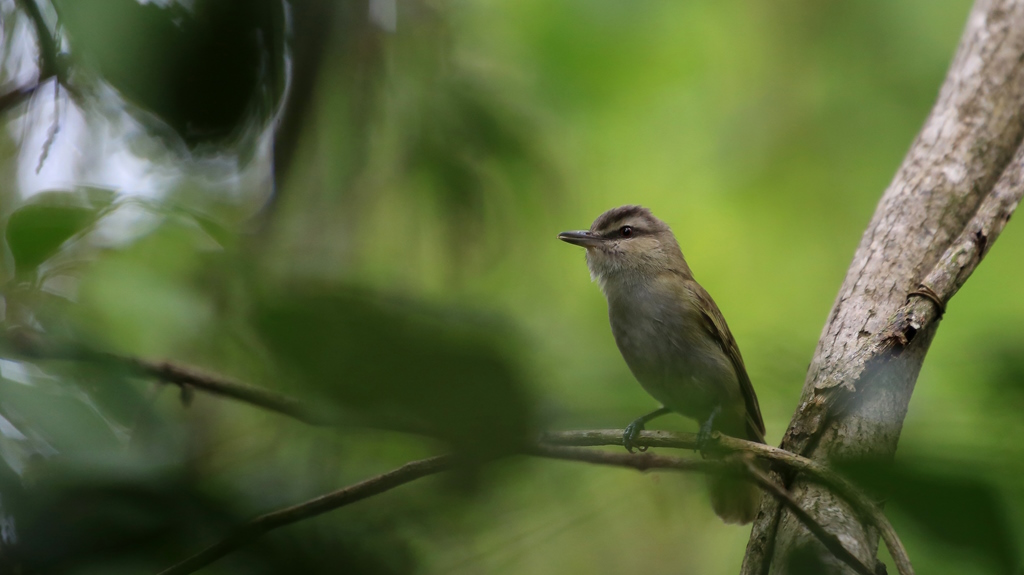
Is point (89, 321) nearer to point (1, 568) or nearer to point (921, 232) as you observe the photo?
point (1, 568)

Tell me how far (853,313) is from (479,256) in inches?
52.0

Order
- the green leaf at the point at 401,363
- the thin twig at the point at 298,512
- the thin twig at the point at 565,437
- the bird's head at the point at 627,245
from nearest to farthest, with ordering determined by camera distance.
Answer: the green leaf at the point at 401,363 → the thin twig at the point at 565,437 → the thin twig at the point at 298,512 → the bird's head at the point at 627,245

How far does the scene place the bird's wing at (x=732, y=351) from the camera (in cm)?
370

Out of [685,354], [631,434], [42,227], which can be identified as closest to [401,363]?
[42,227]

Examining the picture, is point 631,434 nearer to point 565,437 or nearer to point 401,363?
point 565,437

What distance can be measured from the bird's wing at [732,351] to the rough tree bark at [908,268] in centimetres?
97

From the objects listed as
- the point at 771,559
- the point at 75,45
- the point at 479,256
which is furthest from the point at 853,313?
the point at 75,45

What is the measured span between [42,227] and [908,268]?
2703 mm

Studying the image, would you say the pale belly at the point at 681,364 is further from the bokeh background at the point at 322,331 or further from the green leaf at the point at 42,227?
the green leaf at the point at 42,227

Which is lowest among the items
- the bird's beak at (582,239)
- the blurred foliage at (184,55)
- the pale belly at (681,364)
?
the pale belly at (681,364)

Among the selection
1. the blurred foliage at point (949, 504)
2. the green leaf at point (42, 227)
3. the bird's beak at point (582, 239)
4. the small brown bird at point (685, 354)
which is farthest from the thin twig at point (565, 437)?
the bird's beak at point (582, 239)

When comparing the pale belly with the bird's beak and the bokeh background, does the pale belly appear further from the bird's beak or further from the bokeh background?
the bird's beak

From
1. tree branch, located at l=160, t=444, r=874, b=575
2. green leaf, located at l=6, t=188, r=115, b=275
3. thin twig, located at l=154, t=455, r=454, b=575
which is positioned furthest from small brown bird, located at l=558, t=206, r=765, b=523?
green leaf, located at l=6, t=188, r=115, b=275

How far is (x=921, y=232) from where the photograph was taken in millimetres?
2957
